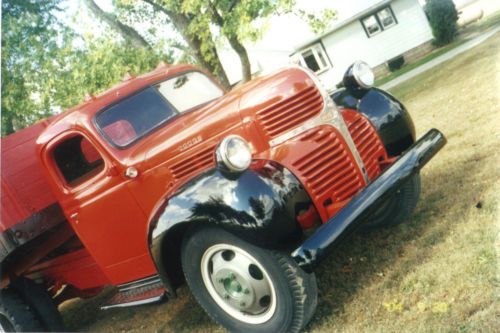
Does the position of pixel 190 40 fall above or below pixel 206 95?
above

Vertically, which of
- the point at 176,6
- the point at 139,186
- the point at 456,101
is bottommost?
the point at 456,101

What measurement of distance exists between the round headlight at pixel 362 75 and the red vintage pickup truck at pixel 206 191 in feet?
0.05

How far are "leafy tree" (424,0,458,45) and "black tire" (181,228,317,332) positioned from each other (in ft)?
64.7

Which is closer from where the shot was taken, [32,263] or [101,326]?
[32,263]

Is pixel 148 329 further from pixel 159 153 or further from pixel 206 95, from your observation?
pixel 206 95

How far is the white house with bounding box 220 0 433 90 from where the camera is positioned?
21234 millimetres

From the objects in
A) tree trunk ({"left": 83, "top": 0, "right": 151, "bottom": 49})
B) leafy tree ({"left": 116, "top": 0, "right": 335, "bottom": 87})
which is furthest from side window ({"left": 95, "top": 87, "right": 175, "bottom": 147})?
tree trunk ({"left": 83, "top": 0, "right": 151, "bottom": 49})

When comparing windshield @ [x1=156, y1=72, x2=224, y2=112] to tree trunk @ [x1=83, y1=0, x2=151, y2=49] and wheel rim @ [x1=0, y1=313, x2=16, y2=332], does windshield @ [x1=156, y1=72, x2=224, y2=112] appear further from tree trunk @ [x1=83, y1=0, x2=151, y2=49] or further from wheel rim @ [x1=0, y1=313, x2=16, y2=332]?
tree trunk @ [x1=83, y1=0, x2=151, y2=49]

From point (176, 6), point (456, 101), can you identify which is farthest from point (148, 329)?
point (176, 6)

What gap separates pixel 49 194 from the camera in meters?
4.52

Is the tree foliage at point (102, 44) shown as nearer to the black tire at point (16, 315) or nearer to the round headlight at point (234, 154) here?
the black tire at point (16, 315)

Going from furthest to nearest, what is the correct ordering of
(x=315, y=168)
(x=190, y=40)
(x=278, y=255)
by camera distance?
(x=190, y=40) < (x=315, y=168) < (x=278, y=255)

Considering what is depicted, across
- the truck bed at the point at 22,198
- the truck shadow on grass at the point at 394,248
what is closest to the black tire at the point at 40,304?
the truck bed at the point at 22,198

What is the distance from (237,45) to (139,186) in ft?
25.4
